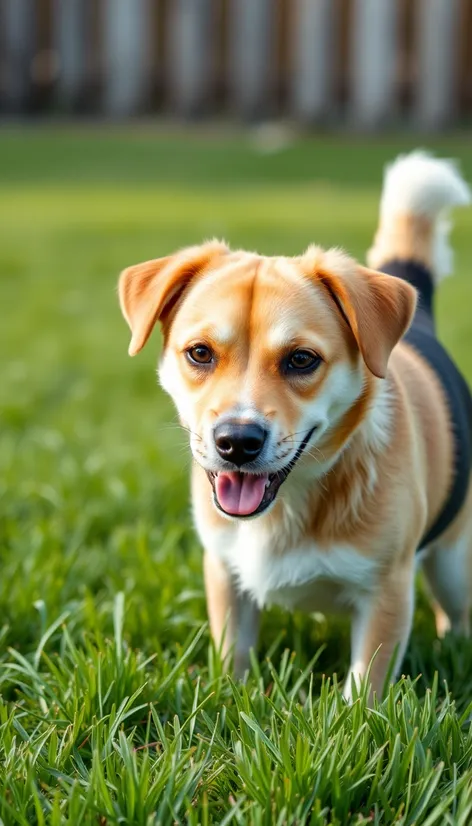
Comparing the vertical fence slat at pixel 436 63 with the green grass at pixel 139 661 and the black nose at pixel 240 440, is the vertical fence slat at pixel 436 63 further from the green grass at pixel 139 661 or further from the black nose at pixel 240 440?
the black nose at pixel 240 440

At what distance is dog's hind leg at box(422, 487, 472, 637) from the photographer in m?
3.71

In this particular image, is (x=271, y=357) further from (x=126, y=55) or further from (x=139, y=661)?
(x=126, y=55)

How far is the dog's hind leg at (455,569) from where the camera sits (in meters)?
3.71

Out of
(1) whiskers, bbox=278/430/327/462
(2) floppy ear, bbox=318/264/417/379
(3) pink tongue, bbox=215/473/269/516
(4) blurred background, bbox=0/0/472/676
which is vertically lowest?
(4) blurred background, bbox=0/0/472/676

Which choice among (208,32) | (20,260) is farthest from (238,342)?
(208,32)

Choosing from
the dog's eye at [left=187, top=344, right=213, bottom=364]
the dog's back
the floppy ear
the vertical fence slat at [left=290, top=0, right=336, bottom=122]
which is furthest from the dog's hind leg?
the vertical fence slat at [left=290, top=0, right=336, bottom=122]

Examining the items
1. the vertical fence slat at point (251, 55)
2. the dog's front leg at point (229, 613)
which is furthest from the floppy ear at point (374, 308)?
the vertical fence slat at point (251, 55)

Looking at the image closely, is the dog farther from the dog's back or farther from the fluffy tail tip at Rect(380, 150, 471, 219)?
the fluffy tail tip at Rect(380, 150, 471, 219)

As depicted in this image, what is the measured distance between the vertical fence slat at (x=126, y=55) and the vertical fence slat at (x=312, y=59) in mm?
2588

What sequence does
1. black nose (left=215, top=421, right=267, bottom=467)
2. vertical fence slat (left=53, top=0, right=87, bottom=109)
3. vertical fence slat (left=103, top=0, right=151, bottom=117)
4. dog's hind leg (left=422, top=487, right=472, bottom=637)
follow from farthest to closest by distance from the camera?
vertical fence slat (left=53, top=0, right=87, bottom=109) < vertical fence slat (left=103, top=0, right=151, bottom=117) < dog's hind leg (left=422, top=487, right=472, bottom=637) < black nose (left=215, top=421, right=267, bottom=467)

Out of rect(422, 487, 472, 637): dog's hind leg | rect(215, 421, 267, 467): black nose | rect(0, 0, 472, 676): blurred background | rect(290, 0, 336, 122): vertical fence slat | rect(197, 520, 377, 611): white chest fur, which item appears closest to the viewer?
rect(215, 421, 267, 467): black nose

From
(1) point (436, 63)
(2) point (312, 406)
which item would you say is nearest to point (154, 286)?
(2) point (312, 406)

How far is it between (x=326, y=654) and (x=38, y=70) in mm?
18084

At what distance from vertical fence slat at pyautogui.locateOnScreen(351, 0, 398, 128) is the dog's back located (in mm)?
15310
